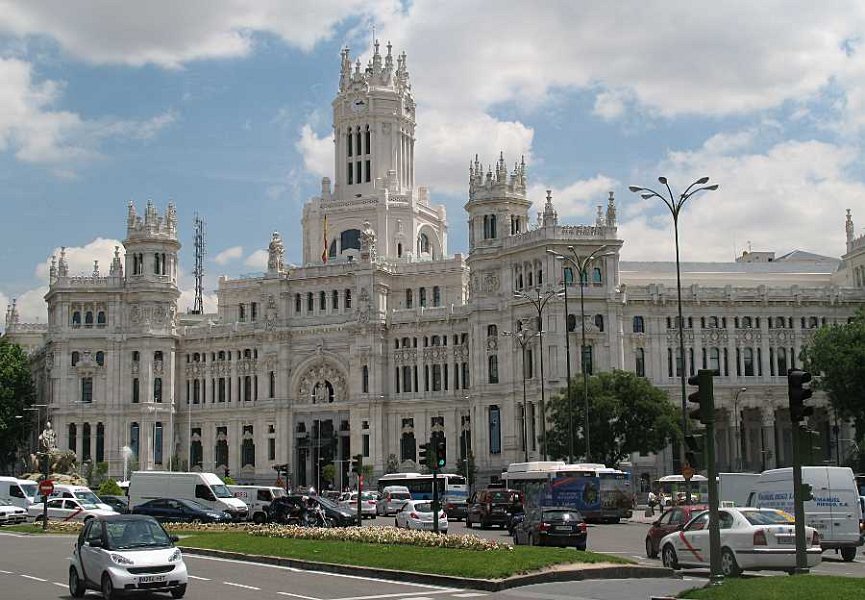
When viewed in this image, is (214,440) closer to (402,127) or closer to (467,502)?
(402,127)

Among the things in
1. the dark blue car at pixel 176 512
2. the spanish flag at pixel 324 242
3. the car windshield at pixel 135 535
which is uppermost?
the spanish flag at pixel 324 242

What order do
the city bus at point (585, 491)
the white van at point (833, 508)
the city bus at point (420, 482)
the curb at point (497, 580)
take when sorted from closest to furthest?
the curb at point (497, 580)
the white van at point (833, 508)
the city bus at point (585, 491)
the city bus at point (420, 482)

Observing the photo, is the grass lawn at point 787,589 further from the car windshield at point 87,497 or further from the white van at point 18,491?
the white van at point 18,491

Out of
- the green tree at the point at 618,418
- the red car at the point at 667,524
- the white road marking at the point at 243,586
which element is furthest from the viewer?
the green tree at the point at 618,418

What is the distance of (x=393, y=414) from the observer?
11738cm

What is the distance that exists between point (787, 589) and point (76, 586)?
1563cm

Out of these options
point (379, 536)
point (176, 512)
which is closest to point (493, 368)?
point (176, 512)

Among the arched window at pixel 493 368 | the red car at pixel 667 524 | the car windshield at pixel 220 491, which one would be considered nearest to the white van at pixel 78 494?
the car windshield at pixel 220 491

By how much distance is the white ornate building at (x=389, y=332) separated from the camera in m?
104

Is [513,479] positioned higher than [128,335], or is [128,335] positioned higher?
[128,335]

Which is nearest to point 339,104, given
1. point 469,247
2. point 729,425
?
point 469,247

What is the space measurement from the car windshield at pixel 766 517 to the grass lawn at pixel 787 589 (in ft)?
21.3

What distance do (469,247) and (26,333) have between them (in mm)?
78667

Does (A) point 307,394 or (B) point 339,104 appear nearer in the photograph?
(A) point 307,394
